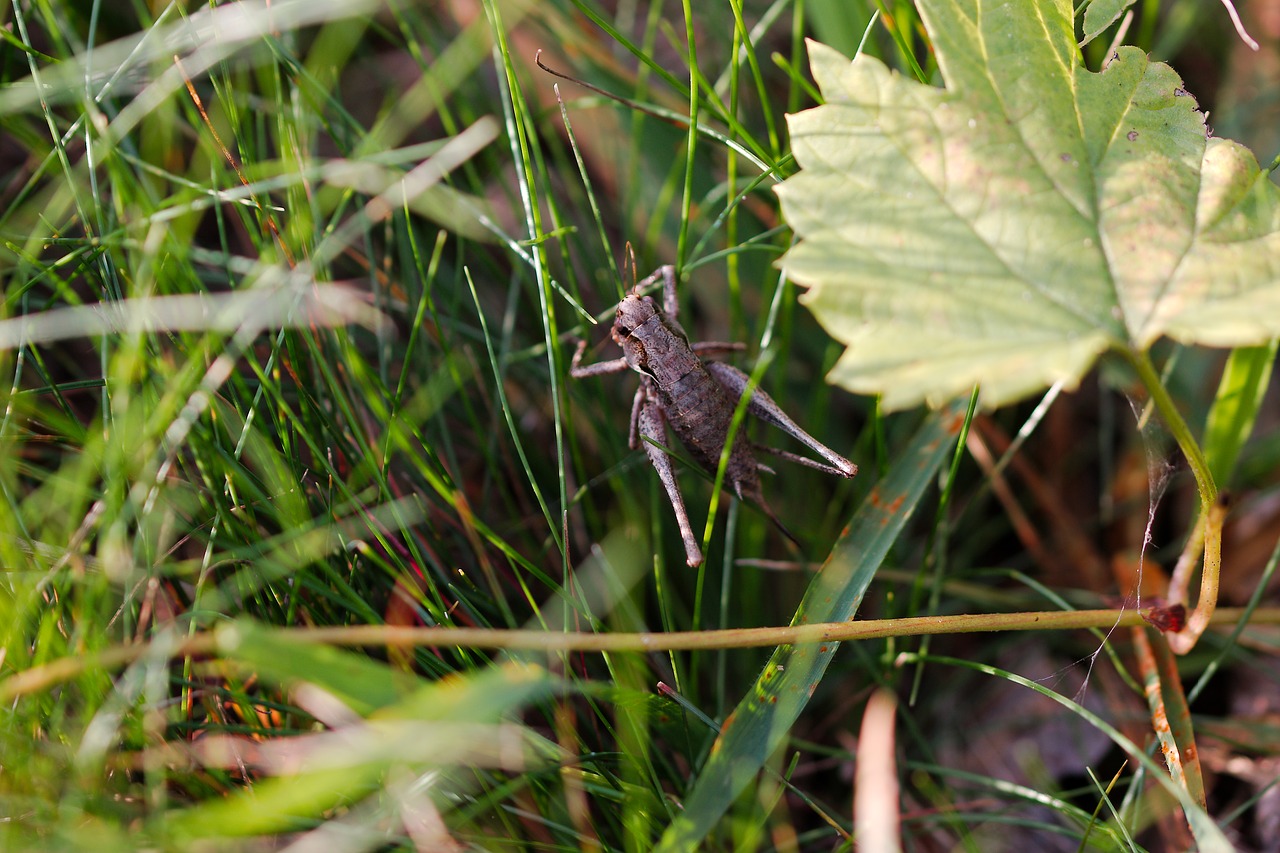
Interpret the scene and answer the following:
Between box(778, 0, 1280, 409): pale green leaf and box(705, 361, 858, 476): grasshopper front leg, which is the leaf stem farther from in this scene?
box(705, 361, 858, 476): grasshopper front leg

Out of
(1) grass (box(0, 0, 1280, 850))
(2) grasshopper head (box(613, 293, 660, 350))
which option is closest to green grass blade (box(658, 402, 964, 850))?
(1) grass (box(0, 0, 1280, 850))

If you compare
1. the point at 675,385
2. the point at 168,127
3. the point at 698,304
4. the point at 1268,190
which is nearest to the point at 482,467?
the point at 675,385

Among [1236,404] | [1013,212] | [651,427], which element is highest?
[1013,212]

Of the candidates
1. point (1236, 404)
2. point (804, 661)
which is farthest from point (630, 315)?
point (1236, 404)

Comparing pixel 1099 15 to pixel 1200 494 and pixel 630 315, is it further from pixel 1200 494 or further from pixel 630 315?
pixel 630 315

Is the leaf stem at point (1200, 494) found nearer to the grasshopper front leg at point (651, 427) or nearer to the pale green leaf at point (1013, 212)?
the pale green leaf at point (1013, 212)

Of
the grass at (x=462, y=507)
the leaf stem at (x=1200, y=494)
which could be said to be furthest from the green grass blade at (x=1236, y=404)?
the leaf stem at (x=1200, y=494)
